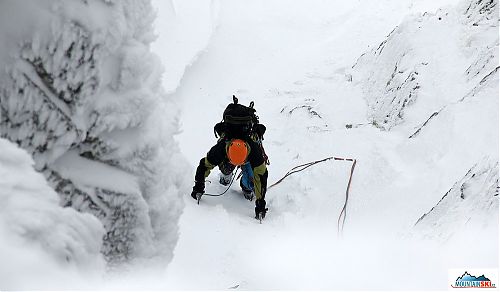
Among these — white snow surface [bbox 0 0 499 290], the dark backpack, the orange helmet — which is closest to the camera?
white snow surface [bbox 0 0 499 290]

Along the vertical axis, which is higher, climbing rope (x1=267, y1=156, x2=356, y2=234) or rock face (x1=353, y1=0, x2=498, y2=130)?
rock face (x1=353, y1=0, x2=498, y2=130)

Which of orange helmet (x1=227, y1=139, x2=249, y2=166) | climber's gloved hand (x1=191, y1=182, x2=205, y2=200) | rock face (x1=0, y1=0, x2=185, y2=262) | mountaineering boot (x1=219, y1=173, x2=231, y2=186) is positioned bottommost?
rock face (x1=0, y1=0, x2=185, y2=262)

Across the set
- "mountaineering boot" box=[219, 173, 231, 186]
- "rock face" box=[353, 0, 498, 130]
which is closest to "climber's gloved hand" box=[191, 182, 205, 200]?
"mountaineering boot" box=[219, 173, 231, 186]

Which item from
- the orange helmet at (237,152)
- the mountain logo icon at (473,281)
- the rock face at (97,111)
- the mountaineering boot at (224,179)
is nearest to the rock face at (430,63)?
the mountaineering boot at (224,179)

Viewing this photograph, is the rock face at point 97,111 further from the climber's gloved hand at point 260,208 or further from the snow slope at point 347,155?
the climber's gloved hand at point 260,208

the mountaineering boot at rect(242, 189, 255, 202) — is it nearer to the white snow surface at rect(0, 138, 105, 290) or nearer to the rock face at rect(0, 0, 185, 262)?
the rock face at rect(0, 0, 185, 262)

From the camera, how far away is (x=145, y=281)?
117 inches

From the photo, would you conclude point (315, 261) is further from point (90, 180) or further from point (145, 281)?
point (90, 180)

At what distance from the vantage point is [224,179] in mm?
6613

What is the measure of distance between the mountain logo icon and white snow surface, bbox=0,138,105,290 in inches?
104

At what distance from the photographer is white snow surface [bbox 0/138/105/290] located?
1897 millimetres

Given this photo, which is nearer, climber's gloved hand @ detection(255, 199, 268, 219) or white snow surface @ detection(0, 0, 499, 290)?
white snow surface @ detection(0, 0, 499, 290)

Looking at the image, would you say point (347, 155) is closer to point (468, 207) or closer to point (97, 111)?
point (468, 207)

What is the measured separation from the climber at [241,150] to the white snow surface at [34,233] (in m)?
3.00
